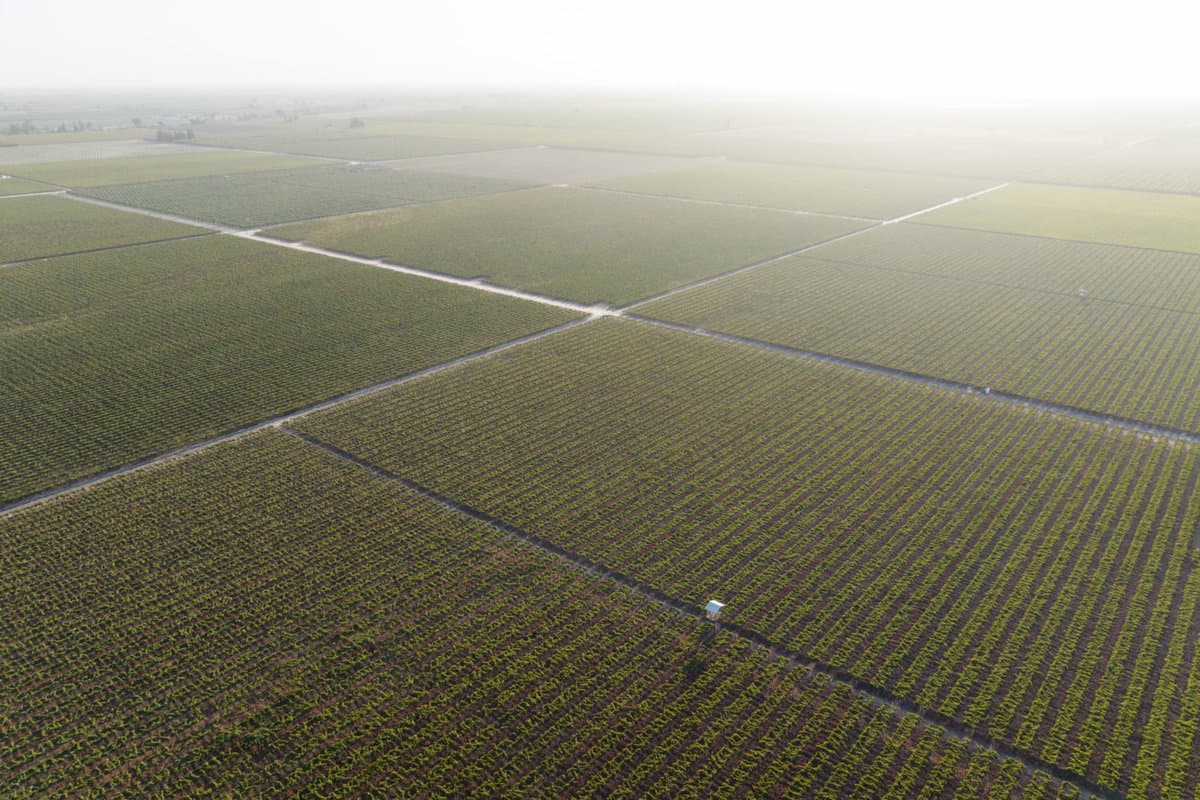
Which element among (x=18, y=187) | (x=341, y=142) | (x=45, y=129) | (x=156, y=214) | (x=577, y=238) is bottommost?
(x=577, y=238)

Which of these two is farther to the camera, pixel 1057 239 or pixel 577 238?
pixel 1057 239

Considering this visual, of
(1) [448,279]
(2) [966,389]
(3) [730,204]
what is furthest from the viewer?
(3) [730,204]

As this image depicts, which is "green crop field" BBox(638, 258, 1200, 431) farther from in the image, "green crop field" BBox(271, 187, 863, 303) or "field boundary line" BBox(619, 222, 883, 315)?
"green crop field" BBox(271, 187, 863, 303)

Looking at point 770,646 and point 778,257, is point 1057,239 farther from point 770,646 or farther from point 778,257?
point 770,646

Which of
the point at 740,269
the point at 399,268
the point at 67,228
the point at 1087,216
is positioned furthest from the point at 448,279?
the point at 1087,216

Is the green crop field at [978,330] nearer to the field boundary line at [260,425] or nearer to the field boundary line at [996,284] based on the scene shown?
the field boundary line at [996,284]

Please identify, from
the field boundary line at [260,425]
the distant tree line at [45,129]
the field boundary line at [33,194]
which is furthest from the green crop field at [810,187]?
the distant tree line at [45,129]

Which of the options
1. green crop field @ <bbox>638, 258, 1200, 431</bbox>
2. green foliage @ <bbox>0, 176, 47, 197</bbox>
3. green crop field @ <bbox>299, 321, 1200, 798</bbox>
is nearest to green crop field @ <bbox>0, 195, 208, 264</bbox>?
green foliage @ <bbox>0, 176, 47, 197</bbox>
